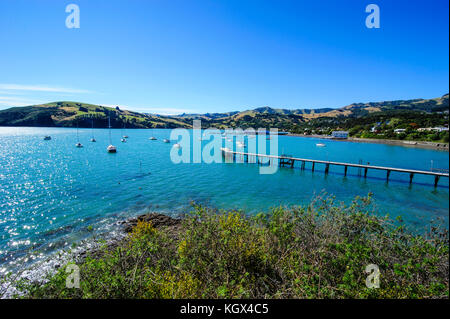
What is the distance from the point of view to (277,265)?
8.17 metres

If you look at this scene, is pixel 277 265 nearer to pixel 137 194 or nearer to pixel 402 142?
pixel 402 142

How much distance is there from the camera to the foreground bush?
6080 millimetres

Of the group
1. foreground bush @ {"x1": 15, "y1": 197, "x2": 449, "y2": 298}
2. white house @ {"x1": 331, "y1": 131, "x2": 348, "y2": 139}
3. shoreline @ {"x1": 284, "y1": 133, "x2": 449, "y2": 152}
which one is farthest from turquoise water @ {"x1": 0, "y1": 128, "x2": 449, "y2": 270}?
white house @ {"x1": 331, "y1": 131, "x2": 348, "y2": 139}

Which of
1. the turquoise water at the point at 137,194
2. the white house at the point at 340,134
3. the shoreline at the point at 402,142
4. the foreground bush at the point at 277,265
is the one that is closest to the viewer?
the shoreline at the point at 402,142

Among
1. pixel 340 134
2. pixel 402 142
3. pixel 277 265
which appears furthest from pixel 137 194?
pixel 340 134

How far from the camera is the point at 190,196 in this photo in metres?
27.5

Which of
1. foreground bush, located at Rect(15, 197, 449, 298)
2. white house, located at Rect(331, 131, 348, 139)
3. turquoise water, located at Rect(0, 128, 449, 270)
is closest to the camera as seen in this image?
foreground bush, located at Rect(15, 197, 449, 298)

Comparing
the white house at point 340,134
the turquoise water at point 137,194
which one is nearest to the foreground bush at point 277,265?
the turquoise water at point 137,194

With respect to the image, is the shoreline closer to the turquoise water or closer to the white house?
the turquoise water

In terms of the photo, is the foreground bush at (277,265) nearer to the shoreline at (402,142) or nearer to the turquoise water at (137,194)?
the shoreline at (402,142)

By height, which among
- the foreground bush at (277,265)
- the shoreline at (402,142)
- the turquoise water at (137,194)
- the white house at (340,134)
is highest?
the white house at (340,134)

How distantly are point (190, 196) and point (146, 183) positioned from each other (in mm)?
10118

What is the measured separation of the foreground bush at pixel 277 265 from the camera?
19.9ft
